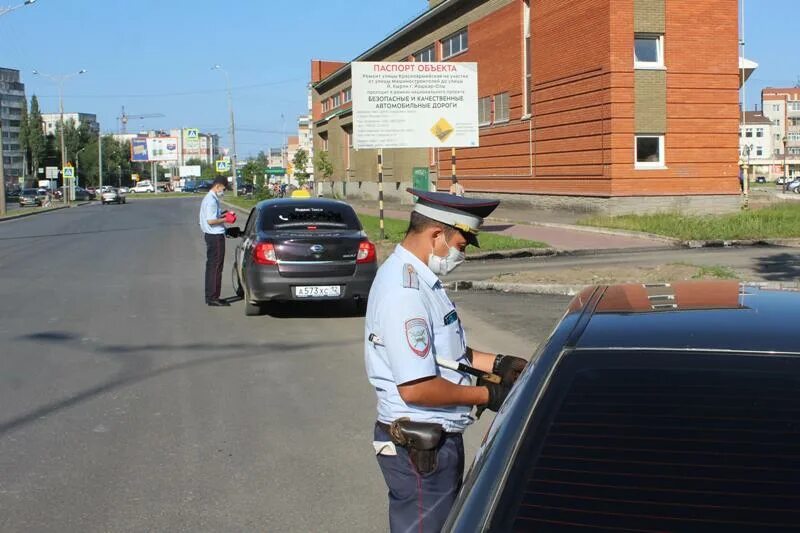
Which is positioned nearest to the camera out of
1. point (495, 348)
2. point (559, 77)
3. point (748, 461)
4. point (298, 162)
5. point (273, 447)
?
point (748, 461)

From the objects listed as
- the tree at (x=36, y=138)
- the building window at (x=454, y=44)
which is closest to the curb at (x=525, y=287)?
the building window at (x=454, y=44)

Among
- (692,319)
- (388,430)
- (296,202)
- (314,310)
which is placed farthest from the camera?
(314,310)

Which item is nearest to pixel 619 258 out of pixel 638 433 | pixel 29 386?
pixel 29 386

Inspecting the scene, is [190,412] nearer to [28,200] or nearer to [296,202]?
[296,202]

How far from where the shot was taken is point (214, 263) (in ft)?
41.1

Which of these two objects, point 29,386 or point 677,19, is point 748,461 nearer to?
point 29,386

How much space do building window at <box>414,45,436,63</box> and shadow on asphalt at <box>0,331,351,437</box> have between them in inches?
1553

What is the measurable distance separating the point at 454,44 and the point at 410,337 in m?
43.3

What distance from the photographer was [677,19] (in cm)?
2817

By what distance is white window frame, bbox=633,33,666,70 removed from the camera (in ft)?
91.9

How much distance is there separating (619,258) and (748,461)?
16531mm

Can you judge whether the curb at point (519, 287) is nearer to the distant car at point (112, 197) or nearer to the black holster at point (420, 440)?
the black holster at point (420, 440)

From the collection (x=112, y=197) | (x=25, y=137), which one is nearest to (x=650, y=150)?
(x=112, y=197)

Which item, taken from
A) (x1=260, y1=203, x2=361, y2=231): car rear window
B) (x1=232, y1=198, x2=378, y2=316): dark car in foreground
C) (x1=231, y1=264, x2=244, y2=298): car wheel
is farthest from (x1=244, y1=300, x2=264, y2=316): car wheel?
(x1=231, y1=264, x2=244, y2=298): car wheel
